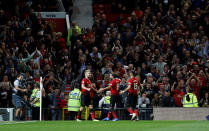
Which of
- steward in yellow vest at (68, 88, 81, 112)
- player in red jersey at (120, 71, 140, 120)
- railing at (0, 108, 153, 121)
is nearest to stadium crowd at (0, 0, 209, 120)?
railing at (0, 108, 153, 121)

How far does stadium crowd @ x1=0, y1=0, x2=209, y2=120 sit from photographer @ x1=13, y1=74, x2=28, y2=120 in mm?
389

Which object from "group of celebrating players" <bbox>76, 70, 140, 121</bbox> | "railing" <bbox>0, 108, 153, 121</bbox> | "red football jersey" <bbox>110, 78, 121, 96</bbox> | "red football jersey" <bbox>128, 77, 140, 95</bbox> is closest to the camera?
"red football jersey" <bbox>128, 77, 140, 95</bbox>

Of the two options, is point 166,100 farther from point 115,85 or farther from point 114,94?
point 115,85

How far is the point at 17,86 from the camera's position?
75.4 feet

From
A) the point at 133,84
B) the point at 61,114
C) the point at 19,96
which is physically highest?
the point at 133,84

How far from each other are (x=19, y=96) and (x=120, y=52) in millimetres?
5111

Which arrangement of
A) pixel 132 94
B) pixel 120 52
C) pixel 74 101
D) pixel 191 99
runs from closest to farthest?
pixel 132 94, pixel 74 101, pixel 191 99, pixel 120 52

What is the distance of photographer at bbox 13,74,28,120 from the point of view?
22638 mm

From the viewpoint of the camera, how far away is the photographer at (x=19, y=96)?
74.3 ft

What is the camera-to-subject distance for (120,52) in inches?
1008

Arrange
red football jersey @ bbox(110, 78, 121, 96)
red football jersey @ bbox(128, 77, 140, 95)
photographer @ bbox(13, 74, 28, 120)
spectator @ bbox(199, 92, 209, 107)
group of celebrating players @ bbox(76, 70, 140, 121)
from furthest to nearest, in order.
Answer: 1. spectator @ bbox(199, 92, 209, 107)
2. photographer @ bbox(13, 74, 28, 120)
3. red football jersey @ bbox(110, 78, 121, 96)
4. group of celebrating players @ bbox(76, 70, 140, 121)
5. red football jersey @ bbox(128, 77, 140, 95)

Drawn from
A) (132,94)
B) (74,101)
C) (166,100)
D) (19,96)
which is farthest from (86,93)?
(166,100)

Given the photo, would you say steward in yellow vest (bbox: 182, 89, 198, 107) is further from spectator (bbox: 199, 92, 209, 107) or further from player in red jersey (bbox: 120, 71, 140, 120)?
player in red jersey (bbox: 120, 71, 140, 120)

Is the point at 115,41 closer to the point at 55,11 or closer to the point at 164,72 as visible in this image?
the point at 164,72
